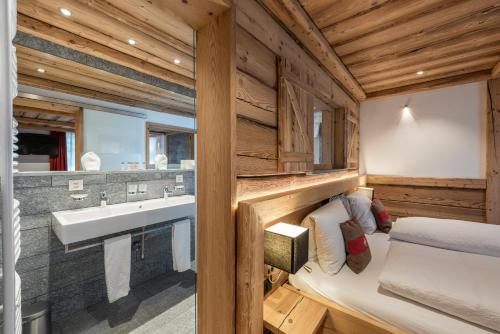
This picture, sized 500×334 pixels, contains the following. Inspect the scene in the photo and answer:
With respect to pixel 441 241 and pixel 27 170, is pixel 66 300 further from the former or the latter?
pixel 441 241

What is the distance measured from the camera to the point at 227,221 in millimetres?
1138

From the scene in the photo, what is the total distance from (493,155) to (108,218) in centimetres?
450

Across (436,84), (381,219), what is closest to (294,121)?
(381,219)

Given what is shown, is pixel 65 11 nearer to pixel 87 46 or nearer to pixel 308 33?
pixel 87 46

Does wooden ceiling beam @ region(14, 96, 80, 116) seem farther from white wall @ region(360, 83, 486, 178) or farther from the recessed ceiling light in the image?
white wall @ region(360, 83, 486, 178)

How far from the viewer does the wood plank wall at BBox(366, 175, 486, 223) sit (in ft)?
9.49

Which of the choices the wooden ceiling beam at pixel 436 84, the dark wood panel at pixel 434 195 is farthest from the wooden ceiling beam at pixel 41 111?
the dark wood panel at pixel 434 195

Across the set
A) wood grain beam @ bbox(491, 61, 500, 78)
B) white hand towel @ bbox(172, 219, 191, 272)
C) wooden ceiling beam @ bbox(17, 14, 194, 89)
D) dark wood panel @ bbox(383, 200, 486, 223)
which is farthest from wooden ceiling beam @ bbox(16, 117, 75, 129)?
wood grain beam @ bbox(491, 61, 500, 78)

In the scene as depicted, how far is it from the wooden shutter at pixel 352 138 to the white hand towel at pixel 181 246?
238 cm

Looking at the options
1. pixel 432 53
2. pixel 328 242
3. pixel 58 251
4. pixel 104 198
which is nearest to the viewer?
pixel 328 242

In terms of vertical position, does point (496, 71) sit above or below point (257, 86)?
above

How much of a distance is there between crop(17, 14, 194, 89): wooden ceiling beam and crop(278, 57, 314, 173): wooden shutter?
4.66 feet

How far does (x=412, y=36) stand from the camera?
1905 millimetres

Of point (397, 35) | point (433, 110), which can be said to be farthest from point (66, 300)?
point (433, 110)
